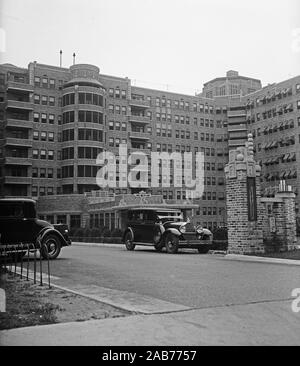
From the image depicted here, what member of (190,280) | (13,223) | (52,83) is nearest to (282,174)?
(52,83)

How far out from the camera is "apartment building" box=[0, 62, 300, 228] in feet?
154

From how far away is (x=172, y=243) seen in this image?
62.1ft

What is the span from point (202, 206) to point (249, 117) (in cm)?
1789

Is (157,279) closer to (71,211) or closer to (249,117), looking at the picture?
(71,211)

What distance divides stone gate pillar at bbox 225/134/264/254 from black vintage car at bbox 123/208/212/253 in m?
2.55

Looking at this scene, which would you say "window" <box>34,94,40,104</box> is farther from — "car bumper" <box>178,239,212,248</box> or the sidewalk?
the sidewalk

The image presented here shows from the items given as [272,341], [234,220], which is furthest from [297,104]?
[272,341]

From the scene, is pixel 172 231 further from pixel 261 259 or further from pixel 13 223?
pixel 13 223

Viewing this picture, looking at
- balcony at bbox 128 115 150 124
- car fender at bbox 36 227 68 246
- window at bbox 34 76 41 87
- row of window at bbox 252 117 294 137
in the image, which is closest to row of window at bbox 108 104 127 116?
balcony at bbox 128 115 150 124

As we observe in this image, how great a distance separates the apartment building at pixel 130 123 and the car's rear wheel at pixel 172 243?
13262 millimetres

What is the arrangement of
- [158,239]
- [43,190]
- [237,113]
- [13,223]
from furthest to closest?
[237,113], [43,190], [158,239], [13,223]

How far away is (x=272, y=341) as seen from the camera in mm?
4539

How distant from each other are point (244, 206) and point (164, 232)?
449cm

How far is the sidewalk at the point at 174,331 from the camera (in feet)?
14.5
